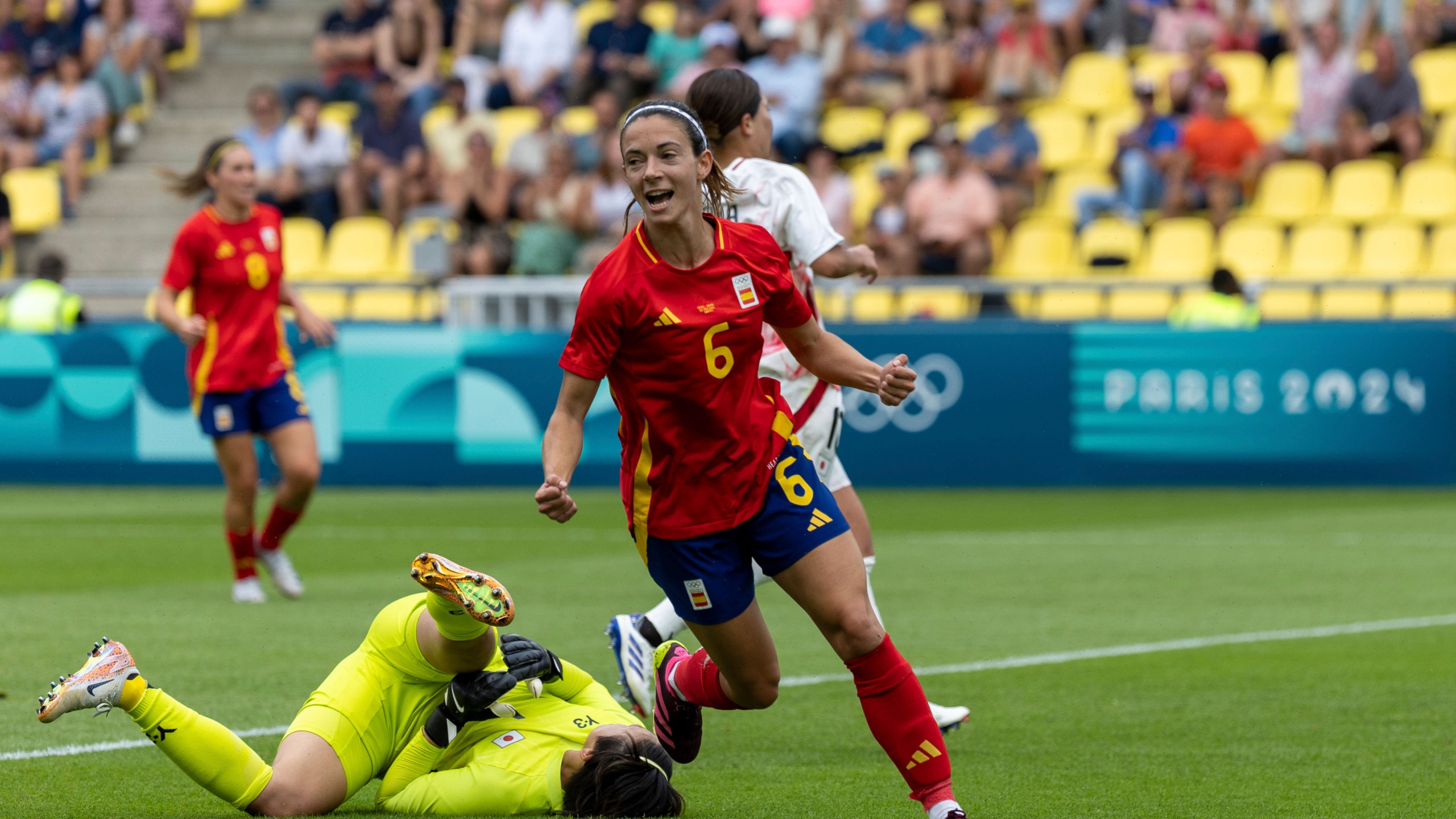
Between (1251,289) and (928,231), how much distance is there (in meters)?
3.29

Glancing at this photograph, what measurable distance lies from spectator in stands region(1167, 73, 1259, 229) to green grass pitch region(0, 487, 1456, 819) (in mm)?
3630

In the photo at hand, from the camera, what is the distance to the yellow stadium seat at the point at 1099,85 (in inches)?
806

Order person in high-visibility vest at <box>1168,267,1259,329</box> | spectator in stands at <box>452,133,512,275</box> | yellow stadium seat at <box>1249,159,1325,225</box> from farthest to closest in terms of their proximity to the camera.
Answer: spectator in stands at <box>452,133,512,275</box> < yellow stadium seat at <box>1249,159,1325,225</box> < person in high-visibility vest at <box>1168,267,1259,329</box>

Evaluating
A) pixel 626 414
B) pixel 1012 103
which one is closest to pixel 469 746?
pixel 626 414

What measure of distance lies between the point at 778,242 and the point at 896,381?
66.9 inches

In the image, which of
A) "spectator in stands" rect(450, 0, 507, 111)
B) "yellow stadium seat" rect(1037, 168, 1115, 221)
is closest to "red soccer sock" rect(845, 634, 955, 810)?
"yellow stadium seat" rect(1037, 168, 1115, 221)

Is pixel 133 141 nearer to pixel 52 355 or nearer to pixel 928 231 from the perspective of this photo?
pixel 52 355

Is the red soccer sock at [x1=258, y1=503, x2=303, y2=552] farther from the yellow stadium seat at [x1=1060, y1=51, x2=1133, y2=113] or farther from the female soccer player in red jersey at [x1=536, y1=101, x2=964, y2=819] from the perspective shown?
the yellow stadium seat at [x1=1060, y1=51, x2=1133, y2=113]

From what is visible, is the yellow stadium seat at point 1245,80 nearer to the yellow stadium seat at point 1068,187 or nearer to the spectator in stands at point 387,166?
the yellow stadium seat at point 1068,187

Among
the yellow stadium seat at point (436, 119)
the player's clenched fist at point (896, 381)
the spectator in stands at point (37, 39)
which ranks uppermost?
the spectator in stands at point (37, 39)

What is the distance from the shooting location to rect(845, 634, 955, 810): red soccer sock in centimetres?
493

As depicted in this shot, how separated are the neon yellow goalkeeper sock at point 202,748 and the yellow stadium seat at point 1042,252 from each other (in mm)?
14141

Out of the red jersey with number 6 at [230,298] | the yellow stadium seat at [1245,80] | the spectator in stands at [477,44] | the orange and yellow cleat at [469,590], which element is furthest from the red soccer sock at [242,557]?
the yellow stadium seat at [1245,80]

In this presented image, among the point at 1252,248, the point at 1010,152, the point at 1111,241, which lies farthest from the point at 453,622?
the point at 1010,152
